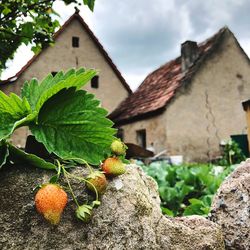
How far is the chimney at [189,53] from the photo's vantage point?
1612 cm

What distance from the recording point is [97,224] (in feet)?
3.43

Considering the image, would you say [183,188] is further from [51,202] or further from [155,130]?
[155,130]

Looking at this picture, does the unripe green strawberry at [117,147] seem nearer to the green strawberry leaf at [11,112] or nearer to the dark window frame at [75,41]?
the green strawberry leaf at [11,112]

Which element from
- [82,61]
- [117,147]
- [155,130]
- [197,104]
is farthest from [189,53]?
[117,147]

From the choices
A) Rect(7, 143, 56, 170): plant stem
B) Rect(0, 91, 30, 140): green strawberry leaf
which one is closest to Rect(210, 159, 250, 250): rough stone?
Rect(7, 143, 56, 170): plant stem

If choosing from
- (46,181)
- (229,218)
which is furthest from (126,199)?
(229,218)

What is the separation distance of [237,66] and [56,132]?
54.2 ft

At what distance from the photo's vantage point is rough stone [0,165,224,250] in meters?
1.01

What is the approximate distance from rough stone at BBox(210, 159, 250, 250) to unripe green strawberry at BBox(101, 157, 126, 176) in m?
0.54

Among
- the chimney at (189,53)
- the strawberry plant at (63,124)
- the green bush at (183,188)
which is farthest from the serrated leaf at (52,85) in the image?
the chimney at (189,53)

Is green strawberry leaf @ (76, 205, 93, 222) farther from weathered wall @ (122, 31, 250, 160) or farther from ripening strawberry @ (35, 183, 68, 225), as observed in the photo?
weathered wall @ (122, 31, 250, 160)

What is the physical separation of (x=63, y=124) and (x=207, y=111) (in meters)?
15.5

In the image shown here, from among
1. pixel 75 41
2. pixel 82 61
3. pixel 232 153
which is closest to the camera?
pixel 232 153

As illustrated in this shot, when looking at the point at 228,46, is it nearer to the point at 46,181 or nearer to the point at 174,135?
the point at 174,135
